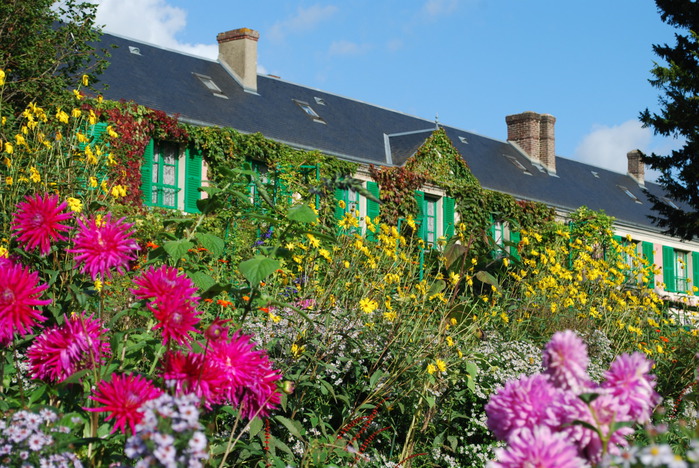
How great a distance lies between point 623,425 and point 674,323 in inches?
257

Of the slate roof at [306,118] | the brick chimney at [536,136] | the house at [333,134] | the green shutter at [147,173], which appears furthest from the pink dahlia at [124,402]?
the brick chimney at [536,136]

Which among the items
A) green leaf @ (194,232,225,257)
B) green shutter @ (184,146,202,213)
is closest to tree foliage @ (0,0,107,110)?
green shutter @ (184,146,202,213)

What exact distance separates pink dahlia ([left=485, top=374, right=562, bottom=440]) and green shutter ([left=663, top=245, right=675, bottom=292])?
86.6ft

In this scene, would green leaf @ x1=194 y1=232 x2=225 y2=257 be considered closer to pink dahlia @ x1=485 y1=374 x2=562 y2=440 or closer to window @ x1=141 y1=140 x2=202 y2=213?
pink dahlia @ x1=485 y1=374 x2=562 y2=440

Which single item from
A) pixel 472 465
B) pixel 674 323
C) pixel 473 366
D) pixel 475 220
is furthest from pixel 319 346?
pixel 475 220

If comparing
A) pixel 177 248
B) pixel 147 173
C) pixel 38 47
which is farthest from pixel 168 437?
pixel 147 173

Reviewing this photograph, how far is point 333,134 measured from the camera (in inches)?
760

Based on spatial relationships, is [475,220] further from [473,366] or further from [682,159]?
[473,366]

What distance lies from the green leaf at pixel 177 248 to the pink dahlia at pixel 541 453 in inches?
63.8

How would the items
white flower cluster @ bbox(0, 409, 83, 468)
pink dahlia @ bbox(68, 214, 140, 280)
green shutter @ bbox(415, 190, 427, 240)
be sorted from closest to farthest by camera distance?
white flower cluster @ bbox(0, 409, 83, 468) → pink dahlia @ bbox(68, 214, 140, 280) → green shutter @ bbox(415, 190, 427, 240)

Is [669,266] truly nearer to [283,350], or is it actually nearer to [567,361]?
[283,350]

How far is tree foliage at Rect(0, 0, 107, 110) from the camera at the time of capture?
9547mm

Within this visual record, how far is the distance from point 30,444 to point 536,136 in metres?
27.4

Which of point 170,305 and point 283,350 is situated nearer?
point 170,305
